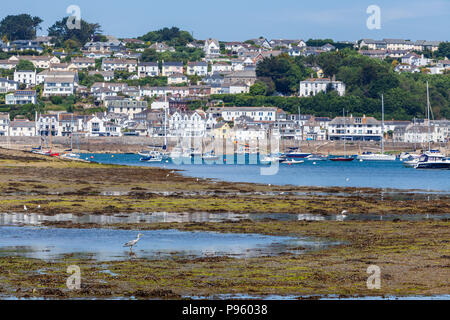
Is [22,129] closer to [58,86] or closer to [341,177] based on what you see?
[58,86]

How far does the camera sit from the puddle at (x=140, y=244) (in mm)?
27531

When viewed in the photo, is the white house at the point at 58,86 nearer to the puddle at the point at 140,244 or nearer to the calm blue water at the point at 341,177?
the calm blue water at the point at 341,177

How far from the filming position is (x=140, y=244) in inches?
1192

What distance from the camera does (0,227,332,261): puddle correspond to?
27.5 meters

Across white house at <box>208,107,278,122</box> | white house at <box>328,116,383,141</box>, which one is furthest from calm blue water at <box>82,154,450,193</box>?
white house at <box>208,107,278,122</box>

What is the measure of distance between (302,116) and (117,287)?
16474cm

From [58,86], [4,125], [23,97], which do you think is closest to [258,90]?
[58,86]

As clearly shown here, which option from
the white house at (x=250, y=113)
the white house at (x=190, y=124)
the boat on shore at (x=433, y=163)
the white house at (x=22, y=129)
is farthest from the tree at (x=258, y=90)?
the boat on shore at (x=433, y=163)

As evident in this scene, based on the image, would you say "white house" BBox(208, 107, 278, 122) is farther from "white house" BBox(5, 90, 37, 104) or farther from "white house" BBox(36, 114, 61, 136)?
"white house" BBox(5, 90, 37, 104)

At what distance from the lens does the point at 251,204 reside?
47.4 metres

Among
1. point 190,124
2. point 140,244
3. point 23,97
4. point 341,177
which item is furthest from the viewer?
point 23,97

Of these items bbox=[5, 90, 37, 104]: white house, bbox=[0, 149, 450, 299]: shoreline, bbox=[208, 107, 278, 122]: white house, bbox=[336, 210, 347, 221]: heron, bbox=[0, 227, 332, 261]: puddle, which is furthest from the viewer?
bbox=[5, 90, 37, 104]: white house
